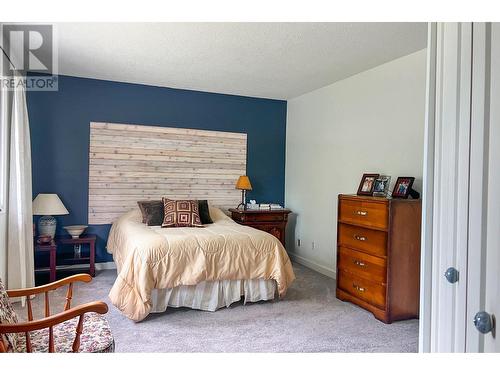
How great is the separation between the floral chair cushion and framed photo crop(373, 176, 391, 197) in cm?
276

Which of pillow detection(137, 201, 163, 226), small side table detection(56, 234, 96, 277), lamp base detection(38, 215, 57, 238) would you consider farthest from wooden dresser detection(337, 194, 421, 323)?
lamp base detection(38, 215, 57, 238)

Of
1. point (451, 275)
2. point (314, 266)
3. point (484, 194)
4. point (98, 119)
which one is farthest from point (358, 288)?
point (98, 119)

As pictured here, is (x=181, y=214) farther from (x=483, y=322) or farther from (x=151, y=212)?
(x=483, y=322)

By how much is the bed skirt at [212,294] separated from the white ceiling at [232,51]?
2.28 m

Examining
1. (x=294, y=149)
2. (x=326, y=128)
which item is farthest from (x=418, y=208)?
(x=294, y=149)

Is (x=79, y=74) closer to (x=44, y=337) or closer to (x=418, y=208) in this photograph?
(x=44, y=337)

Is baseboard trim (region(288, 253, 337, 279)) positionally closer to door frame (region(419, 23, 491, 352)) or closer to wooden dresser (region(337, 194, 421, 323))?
wooden dresser (region(337, 194, 421, 323))

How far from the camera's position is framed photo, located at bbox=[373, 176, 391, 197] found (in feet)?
11.6

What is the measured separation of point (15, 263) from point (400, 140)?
3993mm

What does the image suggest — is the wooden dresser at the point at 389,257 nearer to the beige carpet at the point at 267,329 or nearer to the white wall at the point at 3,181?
the beige carpet at the point at 267,329

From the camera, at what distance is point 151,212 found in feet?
14.2

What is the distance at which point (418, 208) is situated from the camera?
313 cm

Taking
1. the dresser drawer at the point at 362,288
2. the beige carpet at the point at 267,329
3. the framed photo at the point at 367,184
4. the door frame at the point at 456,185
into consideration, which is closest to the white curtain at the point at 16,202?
the beige carpet at the point at 267,329
